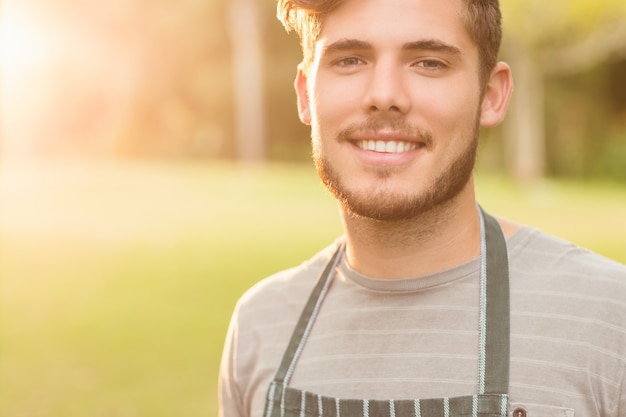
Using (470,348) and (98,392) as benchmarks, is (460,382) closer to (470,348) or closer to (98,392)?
(470,348)

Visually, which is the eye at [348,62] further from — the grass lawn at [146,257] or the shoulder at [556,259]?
the grass lawn at [146,257]

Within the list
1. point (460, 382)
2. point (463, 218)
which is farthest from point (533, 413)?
point (463, 218)

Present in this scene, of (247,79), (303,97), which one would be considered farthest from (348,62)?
(247,79)

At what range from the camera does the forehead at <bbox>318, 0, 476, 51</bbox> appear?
7.16 ft

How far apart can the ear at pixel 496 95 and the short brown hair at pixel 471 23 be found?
0.08ft

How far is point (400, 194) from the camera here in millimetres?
2170

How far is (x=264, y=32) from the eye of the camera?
27.4m

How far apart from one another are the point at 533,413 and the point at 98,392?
5335 mm

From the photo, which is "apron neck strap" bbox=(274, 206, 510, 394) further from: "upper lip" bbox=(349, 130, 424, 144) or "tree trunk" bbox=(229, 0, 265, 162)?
"tree trunk" bbox=(229, 0, 265, 162)

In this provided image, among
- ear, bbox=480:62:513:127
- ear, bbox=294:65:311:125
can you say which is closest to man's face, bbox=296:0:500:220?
ear, bbox=480:62:513:127

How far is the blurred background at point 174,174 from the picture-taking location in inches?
315

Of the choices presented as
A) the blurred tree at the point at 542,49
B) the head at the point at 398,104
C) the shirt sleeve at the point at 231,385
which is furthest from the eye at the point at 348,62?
the blurred tree at the point at 542,49

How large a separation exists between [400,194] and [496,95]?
0.38 meters

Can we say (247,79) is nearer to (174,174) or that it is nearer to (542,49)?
(174,174)
